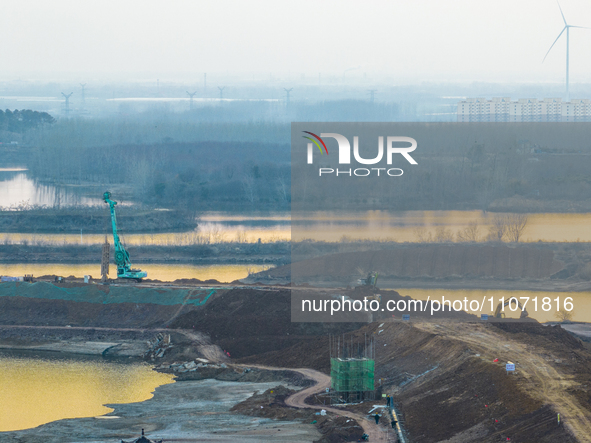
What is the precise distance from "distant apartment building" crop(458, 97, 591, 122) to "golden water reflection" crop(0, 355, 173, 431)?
82.2m

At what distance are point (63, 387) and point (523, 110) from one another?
291ft

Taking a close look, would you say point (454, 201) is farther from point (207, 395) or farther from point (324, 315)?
point (207, 395)

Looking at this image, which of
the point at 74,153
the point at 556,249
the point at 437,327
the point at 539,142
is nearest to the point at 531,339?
the point at 437,327

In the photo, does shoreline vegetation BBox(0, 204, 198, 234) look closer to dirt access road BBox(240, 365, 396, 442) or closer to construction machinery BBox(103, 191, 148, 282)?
construction machinery BBox(103, 191, 148, 282)

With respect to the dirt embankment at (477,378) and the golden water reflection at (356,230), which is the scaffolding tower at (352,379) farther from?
the golden water reflection at (356,230)

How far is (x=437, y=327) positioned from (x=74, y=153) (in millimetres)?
85460

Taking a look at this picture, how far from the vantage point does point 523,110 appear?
110m

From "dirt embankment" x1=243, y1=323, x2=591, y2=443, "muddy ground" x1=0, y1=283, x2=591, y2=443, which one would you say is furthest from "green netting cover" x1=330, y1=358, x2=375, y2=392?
"dirt embankment" x1=243, y1=323, x2=591, y2=443

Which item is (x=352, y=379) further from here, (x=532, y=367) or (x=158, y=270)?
(x=158, y=270)

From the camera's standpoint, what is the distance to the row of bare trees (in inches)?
2356

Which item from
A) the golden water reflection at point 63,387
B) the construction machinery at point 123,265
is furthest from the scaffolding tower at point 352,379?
the construction machinery at point 123,265

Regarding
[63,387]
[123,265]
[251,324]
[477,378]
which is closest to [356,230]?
[123,265]

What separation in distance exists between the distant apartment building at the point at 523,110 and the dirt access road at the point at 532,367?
78047mm

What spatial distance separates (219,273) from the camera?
58719 millimetres
